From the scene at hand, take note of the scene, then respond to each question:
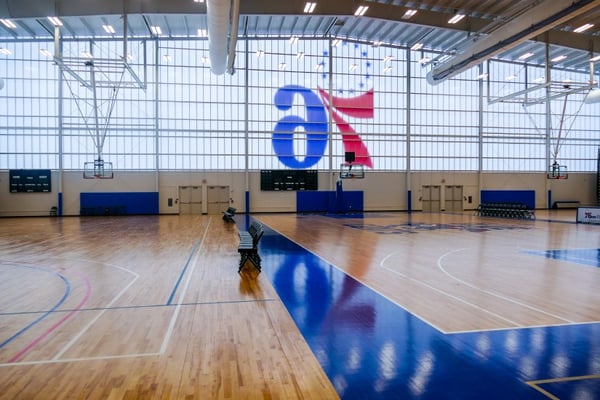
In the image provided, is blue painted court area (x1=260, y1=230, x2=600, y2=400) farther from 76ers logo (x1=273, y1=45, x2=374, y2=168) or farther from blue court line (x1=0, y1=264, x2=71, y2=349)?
76ers logo (x1=273, y1=45, x2=374, y2=168)

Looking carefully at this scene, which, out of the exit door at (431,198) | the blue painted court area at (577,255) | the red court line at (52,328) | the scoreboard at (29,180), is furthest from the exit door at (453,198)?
the red court line at (52,328)

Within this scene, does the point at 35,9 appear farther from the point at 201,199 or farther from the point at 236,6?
the point at 201,199

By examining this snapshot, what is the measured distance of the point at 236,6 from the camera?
17.7 metres

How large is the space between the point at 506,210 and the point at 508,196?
32.5ft

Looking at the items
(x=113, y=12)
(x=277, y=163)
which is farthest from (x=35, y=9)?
(x=277, y=163)

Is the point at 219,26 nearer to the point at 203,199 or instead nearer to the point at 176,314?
the point at 176,314

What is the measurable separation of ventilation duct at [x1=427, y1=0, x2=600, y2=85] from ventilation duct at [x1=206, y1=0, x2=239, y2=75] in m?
13.9

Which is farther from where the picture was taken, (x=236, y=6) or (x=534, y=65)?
(x=534, y=65)

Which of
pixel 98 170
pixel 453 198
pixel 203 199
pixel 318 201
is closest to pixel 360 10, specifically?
pixel 318 201

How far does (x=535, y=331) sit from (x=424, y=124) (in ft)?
99.2

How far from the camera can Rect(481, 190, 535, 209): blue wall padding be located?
35.7 metres

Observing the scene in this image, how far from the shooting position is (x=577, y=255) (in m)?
12.0

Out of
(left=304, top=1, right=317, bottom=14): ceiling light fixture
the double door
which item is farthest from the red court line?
the double door

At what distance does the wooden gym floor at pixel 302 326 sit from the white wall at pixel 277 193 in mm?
18813
